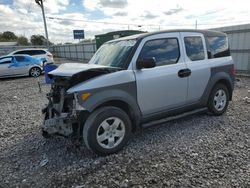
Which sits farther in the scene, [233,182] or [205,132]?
[205,132]

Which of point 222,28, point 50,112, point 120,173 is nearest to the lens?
point 120,173

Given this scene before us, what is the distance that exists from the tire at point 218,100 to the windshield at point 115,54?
7.55 ft

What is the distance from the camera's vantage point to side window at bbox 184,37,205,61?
4414 millimetres

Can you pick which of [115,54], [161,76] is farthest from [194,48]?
[115,54]

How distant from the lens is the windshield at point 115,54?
3842 millimetres

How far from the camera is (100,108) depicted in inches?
136

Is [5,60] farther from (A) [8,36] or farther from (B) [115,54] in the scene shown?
(A) [8,36]

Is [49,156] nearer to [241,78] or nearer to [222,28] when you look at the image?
[241,78]

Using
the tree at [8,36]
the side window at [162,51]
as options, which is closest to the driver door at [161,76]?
the side window at [162,51]

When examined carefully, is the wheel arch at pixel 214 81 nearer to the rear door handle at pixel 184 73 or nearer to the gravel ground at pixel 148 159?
the gravel ground at pixel 148 159

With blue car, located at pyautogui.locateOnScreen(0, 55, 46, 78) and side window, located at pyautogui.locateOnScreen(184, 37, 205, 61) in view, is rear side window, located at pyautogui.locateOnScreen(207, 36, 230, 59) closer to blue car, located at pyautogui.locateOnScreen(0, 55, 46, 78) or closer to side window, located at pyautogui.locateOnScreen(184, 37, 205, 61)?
side window, located at pyautogui.locateOnScreen(184, 37, 205, 61)

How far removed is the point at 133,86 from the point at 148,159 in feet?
3.96

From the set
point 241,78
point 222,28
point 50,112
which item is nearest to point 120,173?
point 50,112

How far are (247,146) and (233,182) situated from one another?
1164mm
